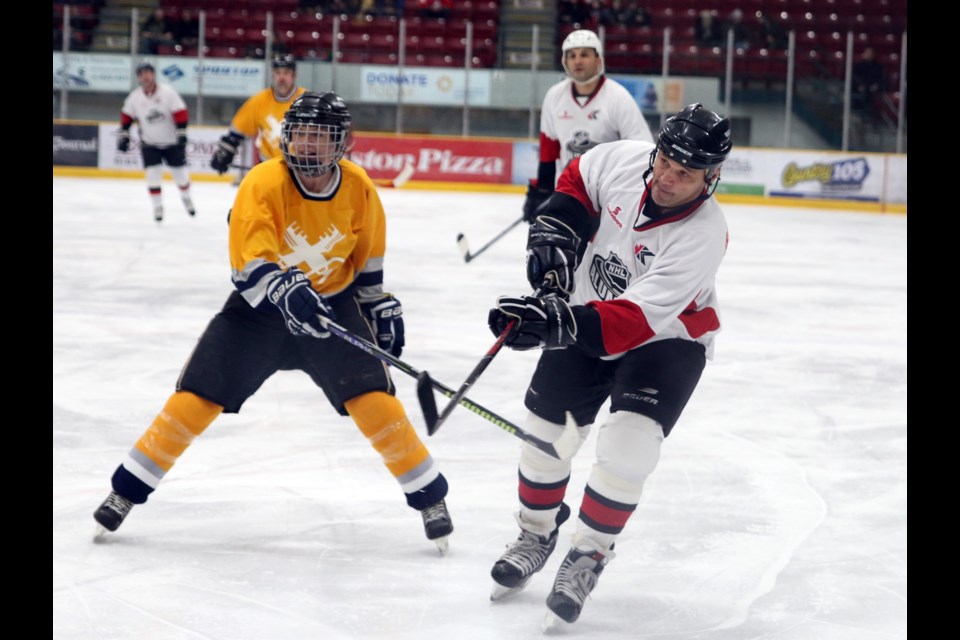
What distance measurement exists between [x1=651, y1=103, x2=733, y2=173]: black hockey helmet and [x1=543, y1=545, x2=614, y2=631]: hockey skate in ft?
2.61

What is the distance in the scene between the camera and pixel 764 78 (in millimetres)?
13016

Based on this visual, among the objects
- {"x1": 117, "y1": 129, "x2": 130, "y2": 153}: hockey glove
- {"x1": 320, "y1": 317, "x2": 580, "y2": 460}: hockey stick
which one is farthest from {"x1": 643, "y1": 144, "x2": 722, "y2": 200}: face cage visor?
{"x1": 117, "y1": 129, "x2": 130, "y2": 153}: hockey glove

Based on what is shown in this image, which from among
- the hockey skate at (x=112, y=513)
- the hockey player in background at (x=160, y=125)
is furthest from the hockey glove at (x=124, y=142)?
the hockey skate at (x=112, y=513)

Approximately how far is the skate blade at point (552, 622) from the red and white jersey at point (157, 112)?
8.10 m

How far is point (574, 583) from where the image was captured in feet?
8.04

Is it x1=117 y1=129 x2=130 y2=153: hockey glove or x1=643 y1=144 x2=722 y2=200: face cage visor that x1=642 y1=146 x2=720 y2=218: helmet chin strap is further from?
x1=117 y1=129 x2=130 y2=153: hockey glove

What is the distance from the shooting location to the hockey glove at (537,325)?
2.27m

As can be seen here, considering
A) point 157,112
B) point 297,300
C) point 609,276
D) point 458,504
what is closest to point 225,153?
point 157,112

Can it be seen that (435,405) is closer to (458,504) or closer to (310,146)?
(310,146)

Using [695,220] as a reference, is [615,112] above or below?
above

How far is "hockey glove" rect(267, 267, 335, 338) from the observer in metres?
2.58
